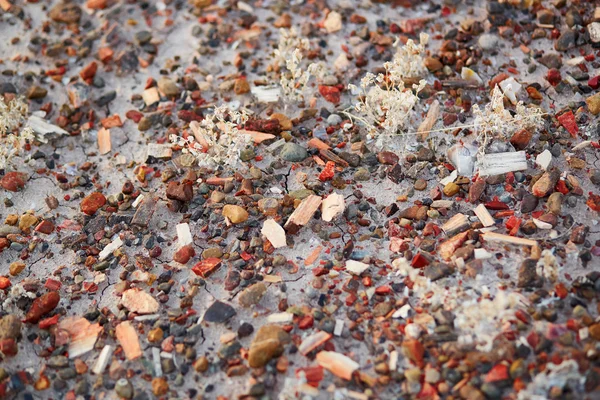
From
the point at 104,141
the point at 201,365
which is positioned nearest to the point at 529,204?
the point at 201,365

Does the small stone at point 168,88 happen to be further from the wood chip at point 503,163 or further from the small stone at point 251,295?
the wood chip at point 503,163

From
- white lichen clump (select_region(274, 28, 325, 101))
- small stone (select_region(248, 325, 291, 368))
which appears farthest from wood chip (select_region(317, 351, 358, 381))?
white lichen clump (select_region(274, 28, 325, 101))

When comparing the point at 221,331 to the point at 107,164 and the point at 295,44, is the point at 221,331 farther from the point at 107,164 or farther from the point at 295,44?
the point at 295,44

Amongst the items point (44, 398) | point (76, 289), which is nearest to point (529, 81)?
point (76, 289)

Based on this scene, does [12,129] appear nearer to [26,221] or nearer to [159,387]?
[26,221]

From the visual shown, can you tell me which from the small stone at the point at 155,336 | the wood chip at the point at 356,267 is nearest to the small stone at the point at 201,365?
the small stone at the point at 155,336

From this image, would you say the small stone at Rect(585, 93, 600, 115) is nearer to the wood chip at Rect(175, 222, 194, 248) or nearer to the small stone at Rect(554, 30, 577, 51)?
the small stone at Rect(554, 30, 577, 51)
